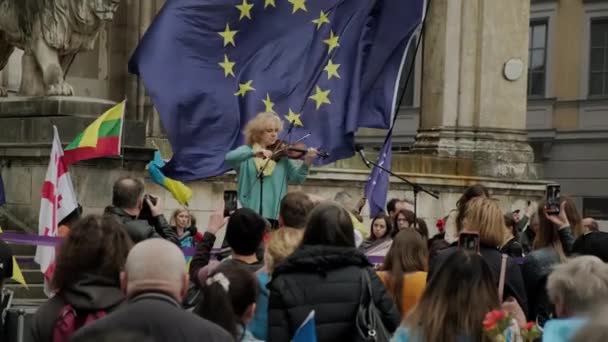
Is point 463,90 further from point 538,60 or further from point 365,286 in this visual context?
point 365,286

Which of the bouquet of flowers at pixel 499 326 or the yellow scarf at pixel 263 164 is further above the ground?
the yellow scarf at pixel 263 164

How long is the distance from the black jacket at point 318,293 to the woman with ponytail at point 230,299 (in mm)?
994

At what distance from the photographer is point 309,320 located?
6.45m

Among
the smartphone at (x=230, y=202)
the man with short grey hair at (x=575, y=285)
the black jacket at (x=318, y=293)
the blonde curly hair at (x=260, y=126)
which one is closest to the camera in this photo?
the man with short grey hair at (x=575, y=285)

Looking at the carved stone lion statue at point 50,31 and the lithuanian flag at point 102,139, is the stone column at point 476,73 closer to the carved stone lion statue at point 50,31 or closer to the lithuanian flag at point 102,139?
the carved stone lion statue at point 50,31

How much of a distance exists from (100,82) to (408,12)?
1334 cm

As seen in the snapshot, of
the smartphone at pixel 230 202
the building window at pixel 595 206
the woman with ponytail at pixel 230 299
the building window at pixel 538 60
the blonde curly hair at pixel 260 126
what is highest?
the building window at pixel 538 60

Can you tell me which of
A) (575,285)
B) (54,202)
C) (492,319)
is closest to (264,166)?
(54,202)

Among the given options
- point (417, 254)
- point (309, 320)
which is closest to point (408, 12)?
point (417, 254)

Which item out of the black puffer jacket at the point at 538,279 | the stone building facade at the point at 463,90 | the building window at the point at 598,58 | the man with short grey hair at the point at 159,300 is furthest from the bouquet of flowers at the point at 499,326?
the building window at the point at 598,58

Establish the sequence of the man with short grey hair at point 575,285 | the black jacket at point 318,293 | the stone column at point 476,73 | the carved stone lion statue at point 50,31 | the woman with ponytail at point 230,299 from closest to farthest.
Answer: the woman with ponytail at point 230,299
the man with short grey hair at point 575,285
the black jacket at point 318,293
the carved stone lion statue at point 50,31
the stone column at point 476,73

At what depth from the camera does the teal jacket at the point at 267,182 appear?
1110 cm

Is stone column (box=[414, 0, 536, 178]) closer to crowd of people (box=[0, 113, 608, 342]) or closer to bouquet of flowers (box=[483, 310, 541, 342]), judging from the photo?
crowd of people (box=[0, 113, 608, 342])

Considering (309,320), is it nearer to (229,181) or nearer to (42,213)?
(42,213)
